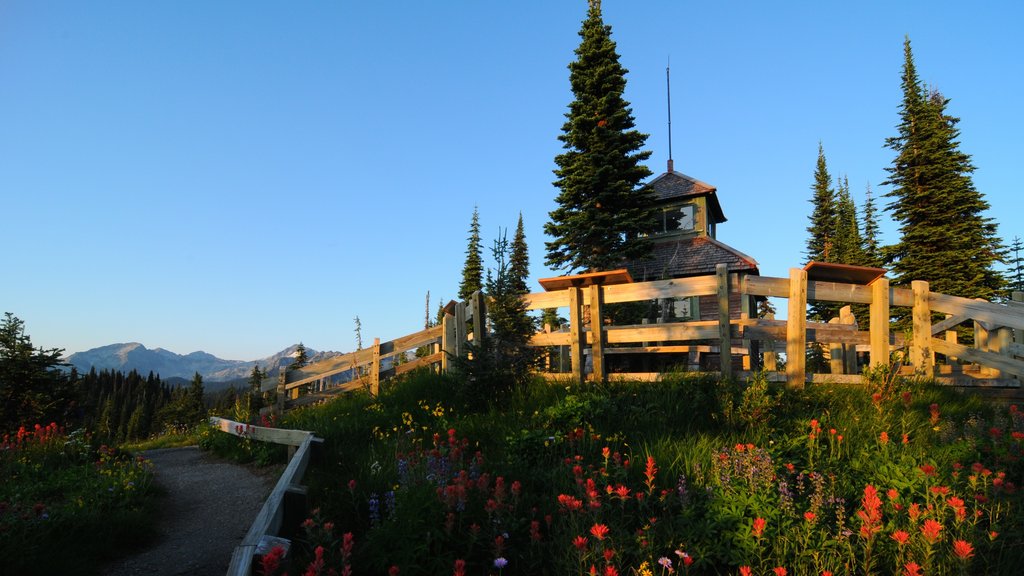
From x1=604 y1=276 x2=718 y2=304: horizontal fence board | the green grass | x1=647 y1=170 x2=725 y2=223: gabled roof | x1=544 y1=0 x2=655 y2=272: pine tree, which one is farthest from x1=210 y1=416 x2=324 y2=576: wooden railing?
x1=647 y1=170 x2=725 y2=223: gabled roof

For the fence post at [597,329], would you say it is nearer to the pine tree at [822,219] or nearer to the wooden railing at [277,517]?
the wooden railing at [277,517]

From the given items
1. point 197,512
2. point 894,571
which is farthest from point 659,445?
point 197,512

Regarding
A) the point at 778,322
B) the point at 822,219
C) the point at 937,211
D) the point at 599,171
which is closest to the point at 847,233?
the point at 822,219

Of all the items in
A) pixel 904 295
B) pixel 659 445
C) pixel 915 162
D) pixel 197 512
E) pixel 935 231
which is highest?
pixel 915 162

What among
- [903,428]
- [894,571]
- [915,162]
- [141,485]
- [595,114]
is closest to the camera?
[894,571]

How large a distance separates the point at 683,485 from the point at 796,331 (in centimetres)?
562

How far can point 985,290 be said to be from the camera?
22.6 m

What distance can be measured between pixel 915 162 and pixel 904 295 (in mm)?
21031

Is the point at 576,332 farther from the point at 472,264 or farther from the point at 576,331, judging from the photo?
the point at 472,264

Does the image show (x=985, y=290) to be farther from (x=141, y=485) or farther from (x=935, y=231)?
(x=141, y=485)

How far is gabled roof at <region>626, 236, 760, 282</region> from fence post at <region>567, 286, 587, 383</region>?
13.2 meters

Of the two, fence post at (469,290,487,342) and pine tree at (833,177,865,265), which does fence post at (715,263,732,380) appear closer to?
fence post at (469,290,487,342)

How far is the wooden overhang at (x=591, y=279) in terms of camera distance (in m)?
9.41

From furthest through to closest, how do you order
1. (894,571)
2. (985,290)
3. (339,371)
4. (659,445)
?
1. (985,290)
2. (339,371)
3. (659,445)
4. (894,571)
